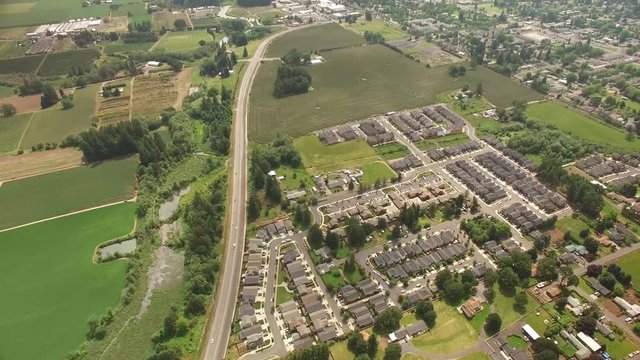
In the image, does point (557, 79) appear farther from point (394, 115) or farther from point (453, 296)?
point (453, 296)

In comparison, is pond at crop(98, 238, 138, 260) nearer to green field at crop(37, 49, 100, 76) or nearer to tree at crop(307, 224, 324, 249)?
tree at crop(307, 224, 324, 249)

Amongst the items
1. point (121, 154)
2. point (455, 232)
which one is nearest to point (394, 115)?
point (455, 232)

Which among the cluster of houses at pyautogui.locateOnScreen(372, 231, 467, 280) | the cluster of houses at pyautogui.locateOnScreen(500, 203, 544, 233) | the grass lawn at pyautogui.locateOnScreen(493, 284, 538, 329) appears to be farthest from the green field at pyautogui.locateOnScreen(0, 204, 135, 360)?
the cluster of houses at pyautogui.locateOnScreen(500, 203, 544, 233)

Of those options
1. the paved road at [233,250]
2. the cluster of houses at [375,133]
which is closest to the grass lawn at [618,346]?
the paved road at [233,250]

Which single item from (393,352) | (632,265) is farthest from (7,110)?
(632,265)

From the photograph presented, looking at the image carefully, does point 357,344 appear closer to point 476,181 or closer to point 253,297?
point 253,297
